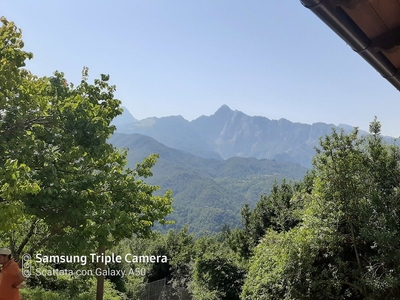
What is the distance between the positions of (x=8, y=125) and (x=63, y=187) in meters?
1.53

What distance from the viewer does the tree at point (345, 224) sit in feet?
24.4

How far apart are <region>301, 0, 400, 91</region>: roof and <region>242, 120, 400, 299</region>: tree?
6676 millimetres

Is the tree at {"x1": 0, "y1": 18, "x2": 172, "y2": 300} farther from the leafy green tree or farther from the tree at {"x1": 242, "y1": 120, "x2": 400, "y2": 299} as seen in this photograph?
the leafy green tree

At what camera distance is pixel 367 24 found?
1491 millimetres

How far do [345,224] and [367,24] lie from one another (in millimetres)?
8119

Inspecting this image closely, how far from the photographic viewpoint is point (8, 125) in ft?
18.6

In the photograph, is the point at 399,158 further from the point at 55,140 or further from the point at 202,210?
the point at 202,210

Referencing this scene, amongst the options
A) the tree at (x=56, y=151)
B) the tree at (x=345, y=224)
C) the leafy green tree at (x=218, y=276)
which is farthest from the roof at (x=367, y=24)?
the leafy green tree at (x=218, y=276)

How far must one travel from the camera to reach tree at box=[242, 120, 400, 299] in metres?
7.45

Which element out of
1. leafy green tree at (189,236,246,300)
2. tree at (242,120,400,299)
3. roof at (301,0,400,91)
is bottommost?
leafy green tree at (189,236,246,300)

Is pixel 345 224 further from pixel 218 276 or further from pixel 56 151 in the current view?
pixel 218 276

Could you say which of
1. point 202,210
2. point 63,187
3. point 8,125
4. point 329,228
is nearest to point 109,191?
point 63,187

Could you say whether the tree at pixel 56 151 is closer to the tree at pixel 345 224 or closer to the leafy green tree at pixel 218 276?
the tree at pixel 345 224

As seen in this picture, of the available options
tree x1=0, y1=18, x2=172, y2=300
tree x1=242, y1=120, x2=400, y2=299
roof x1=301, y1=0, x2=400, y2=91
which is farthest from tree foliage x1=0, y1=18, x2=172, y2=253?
tree x1=242, y1=120, x2=400, y2=299
